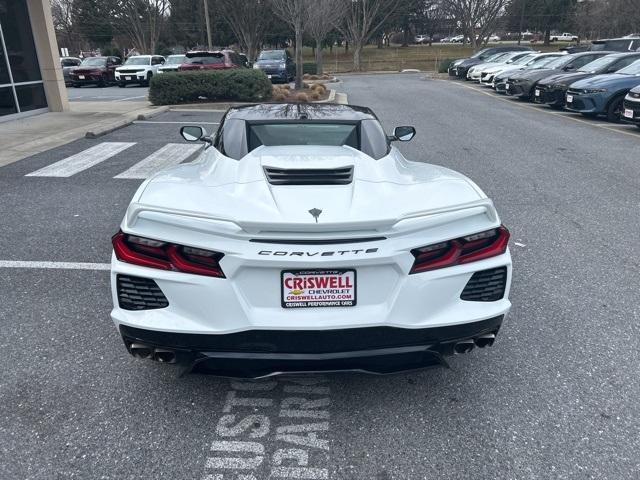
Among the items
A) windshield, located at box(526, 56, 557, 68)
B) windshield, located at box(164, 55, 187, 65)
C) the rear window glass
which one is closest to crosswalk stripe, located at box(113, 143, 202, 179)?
the rear window glass

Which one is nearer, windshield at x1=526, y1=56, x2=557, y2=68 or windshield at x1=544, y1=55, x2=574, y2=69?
windshield at x1=544, y1=55, x2=574, y2=69

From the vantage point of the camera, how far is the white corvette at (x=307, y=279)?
2.39m

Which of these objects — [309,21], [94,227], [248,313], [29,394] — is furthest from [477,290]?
[309,21]

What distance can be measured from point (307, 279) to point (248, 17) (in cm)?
4323

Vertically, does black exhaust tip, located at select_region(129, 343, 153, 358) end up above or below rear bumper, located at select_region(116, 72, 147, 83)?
above

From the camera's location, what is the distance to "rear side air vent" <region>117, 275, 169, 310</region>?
2.48m

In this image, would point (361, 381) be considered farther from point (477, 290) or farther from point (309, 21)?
point (309, 21)

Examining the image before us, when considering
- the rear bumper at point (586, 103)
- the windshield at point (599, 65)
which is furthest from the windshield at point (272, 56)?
the rear bumper at point (586, 103)

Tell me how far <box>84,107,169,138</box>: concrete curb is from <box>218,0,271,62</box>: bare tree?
28523 mm

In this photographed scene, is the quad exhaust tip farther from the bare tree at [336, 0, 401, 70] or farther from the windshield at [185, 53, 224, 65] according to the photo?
the bare tree at [336, 0, 401, 70]

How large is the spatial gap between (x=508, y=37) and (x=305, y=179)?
10249 centimetres

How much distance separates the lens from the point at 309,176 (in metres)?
2.91

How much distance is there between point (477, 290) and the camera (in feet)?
8.56

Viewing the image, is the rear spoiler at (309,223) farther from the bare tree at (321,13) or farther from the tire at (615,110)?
the bare tree at (321,13)
